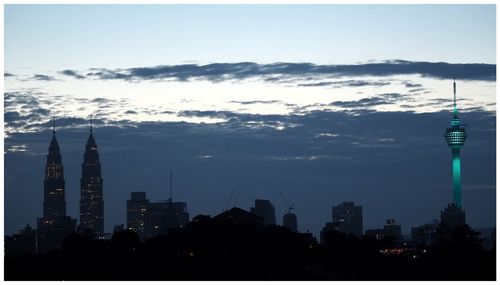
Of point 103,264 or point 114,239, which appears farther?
point 114,239

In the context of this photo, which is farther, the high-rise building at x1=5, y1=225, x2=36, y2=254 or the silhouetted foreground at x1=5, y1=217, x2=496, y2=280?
the high-rise building at x1=5, y1=225, x2=36, y2=254

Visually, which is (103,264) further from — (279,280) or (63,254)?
(279,280)

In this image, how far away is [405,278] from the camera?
7900 centimetres

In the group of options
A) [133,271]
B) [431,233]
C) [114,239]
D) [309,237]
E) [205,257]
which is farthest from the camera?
[431,233]

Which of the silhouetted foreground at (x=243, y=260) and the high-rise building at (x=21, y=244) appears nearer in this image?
the silhouetted foreground at (x=243, y=260)

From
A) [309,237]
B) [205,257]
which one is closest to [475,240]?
[309,237]

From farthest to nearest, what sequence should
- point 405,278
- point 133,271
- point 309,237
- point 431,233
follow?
1. point 431,233
2. point 309,237
3. point 133,271
4. point 405,278

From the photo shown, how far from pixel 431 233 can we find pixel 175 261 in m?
111

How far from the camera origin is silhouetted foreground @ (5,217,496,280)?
271ft

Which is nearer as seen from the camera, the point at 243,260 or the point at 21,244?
the point at 243,260

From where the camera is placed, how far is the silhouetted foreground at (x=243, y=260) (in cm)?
8269

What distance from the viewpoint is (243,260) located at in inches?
3637

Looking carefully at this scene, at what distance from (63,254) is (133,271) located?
1262cm

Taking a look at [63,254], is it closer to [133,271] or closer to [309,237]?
[133,271]
